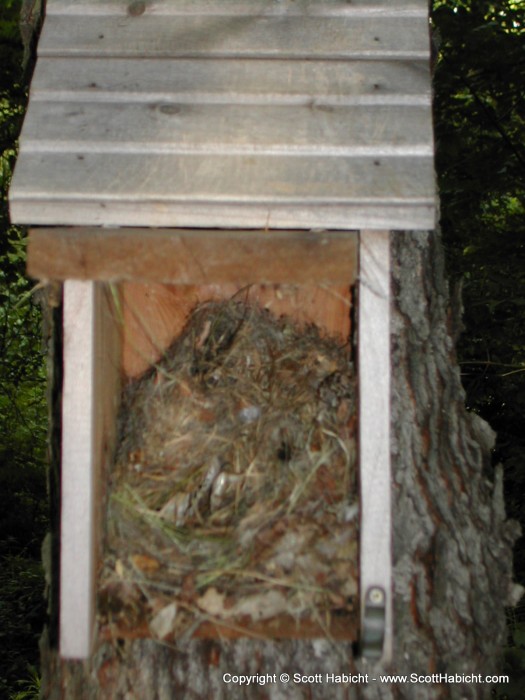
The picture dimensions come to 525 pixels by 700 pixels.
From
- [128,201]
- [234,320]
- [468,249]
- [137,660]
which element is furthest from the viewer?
[468,249]

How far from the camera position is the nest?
58.9 inches

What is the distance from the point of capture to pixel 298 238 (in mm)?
1403

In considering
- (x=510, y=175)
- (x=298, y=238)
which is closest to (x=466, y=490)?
(x=298, y=238)

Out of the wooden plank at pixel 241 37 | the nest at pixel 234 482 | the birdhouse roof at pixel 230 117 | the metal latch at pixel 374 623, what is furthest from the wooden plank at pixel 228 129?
the metal latch at pixel 374 623

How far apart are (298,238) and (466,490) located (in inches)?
33.0

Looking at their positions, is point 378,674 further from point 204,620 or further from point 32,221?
point 32,221

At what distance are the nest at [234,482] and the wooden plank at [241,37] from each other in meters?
0.58

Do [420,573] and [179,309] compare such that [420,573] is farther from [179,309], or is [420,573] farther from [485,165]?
[485,165]

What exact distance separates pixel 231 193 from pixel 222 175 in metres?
0.05

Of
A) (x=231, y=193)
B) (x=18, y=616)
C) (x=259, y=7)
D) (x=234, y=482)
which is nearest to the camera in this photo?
(x=231, y=193)

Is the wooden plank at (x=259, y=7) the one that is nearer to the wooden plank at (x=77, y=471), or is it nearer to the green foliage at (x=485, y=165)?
the wooden plank at (x=77, y=471)

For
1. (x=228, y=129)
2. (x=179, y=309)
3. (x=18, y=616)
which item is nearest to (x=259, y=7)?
(x=228, y=129)

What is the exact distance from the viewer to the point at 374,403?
1.43 m

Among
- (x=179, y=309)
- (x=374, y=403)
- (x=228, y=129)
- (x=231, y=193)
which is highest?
(x=228, y=129)
